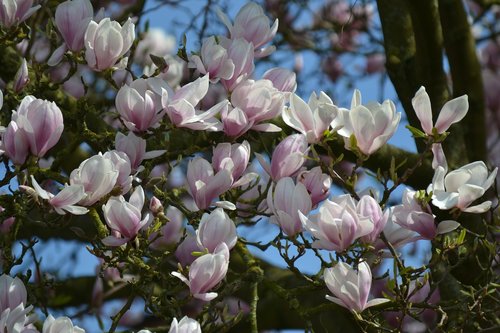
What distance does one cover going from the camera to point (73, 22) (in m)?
1.94

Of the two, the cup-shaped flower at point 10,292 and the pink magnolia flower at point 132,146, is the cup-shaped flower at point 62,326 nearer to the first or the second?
the cup-shaped flower at point 10,292

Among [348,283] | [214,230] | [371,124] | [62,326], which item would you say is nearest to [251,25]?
[371,124]

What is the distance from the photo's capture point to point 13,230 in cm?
206

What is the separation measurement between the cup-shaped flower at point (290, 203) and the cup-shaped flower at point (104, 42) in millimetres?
438

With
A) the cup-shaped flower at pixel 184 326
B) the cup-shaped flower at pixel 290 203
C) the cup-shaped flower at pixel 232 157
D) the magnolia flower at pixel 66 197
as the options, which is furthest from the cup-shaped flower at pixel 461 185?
the magnolia flower at pixel 66 197

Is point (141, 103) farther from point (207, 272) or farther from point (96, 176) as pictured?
point (207, 272)

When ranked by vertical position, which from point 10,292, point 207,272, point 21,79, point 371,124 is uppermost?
point 371,124

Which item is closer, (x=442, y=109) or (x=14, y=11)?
(x=442, y=109)

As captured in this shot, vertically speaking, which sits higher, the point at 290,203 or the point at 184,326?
the point at 290,203

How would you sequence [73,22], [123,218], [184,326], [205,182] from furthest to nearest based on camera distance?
[73,22] < [205,182] < [123,218] < [184,326]

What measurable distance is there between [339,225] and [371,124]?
8.1 inches

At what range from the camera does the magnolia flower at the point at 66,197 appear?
1632 millimetres

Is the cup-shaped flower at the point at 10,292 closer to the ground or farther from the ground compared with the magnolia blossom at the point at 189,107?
closer to the ground

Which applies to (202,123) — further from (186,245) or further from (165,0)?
(165,0)
